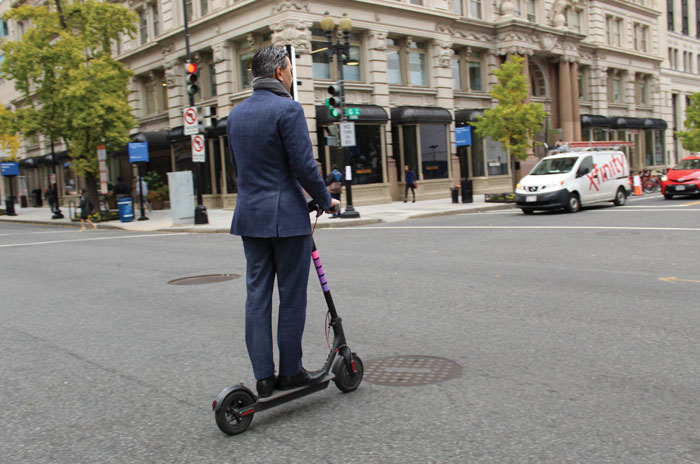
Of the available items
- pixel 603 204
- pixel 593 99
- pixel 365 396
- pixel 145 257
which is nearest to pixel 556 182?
pixel 603 204

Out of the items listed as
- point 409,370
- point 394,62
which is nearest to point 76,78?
point 394,62

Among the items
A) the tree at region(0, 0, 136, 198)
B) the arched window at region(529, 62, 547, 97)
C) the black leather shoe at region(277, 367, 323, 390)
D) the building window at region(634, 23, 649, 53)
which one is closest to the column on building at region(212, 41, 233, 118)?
the tree at region(0, 0, 136, 198)

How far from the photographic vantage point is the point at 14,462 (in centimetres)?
330

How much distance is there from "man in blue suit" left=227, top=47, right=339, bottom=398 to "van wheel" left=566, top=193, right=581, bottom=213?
16689 millimetres

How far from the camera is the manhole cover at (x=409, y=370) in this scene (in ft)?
14.1

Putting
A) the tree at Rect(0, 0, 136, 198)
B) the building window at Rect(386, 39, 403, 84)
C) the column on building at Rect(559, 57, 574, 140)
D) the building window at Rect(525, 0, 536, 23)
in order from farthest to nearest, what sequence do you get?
the column on building at Rect(559, 57, 574, 140)
the building window at Rect(525, 0, 536, 23)
the building window at Rect(386, 39, 403, 84)
the tree at Rect(0, 0, 136, 198)

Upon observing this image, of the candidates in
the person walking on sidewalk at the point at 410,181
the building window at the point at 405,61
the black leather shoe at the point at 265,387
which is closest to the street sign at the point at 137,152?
the person walking on sidewalk at the point at 410,181

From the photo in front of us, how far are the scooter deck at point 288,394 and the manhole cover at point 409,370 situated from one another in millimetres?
528

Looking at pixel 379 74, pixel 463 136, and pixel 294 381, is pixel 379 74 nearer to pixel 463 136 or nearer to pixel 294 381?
pixel 463 136

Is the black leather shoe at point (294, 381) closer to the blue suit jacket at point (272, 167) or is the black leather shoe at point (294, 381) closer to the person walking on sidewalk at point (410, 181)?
the blue suit jacket at point (272, 167)

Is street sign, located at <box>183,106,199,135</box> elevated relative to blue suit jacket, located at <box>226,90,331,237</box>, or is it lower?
elevated

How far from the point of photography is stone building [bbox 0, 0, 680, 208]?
27766 millimetres

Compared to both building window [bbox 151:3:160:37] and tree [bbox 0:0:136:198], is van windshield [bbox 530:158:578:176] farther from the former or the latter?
building window [bbox 151:3:160:37]

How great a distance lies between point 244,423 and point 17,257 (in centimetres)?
1226
